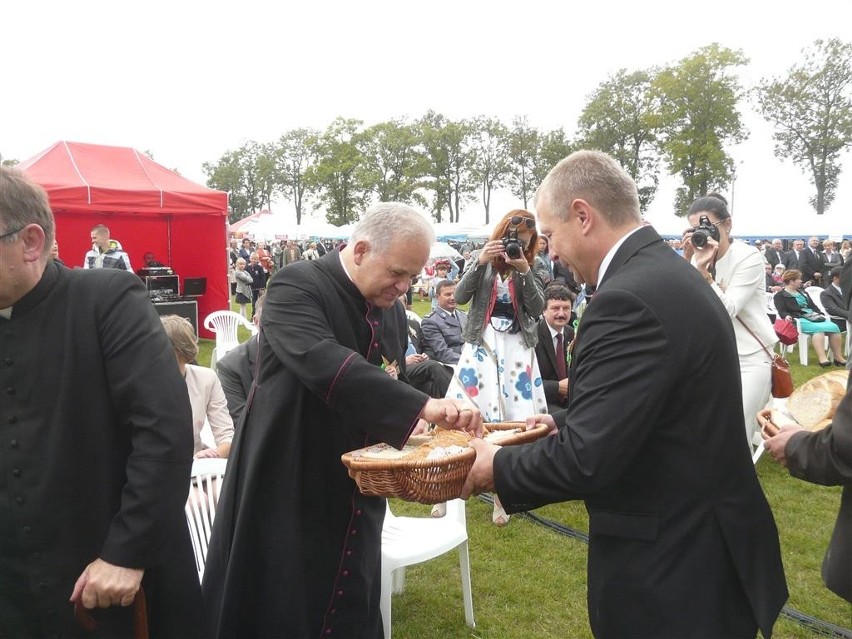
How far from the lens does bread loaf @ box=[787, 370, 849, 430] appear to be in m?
2.24

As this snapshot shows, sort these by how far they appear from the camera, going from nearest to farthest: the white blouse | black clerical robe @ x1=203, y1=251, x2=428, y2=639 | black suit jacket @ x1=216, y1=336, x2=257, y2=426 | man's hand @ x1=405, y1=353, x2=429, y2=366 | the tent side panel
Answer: black clerical robe @ x1=203, y1=251, x2=428, y2=639, the white blouse, black suit jacket @ x1=216, y1=336, x2=257, y2=426, man's hand @ x1=405, y1=353, x2=429, y2=366, the tent side panel

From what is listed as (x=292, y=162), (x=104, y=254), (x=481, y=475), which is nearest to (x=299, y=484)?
(x=481, y=475)

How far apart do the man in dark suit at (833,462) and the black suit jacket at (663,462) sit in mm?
277

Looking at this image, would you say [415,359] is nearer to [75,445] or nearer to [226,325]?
[75,445]

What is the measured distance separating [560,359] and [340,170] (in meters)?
49.7

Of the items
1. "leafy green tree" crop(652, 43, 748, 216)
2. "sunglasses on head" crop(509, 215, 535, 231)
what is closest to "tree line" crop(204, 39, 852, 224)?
"leafy green tree" crop(652, 43, 748, 216)

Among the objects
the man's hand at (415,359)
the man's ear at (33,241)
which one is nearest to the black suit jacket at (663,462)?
the man's ear at (33,241)

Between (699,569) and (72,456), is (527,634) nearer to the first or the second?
(699,569)

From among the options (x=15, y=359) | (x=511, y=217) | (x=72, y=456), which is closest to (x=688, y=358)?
(x=72, y=456)

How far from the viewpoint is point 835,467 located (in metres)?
2.03

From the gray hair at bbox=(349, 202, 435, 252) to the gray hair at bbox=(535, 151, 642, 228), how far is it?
0.59 metres

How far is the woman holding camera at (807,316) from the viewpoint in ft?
40.3

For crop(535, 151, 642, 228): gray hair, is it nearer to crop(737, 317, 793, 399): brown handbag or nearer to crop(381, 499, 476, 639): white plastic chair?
crop(381, 499, 476, 639): white plastic chair

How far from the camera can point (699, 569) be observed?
1.87m
